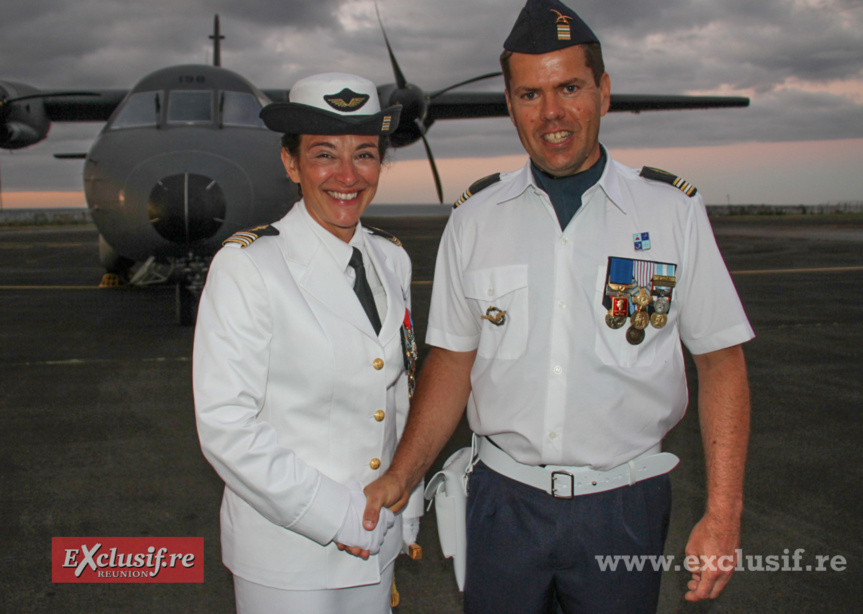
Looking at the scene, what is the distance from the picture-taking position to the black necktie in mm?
2047

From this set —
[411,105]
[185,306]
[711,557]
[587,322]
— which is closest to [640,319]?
[587,322]

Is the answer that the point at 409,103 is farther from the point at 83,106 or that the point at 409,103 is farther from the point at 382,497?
the point at 382,497

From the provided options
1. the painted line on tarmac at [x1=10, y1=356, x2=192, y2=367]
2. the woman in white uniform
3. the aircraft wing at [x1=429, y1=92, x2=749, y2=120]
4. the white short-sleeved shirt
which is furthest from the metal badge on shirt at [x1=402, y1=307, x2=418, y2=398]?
the aircraft wing at [x1=429, y1=92, x2=749, y2=120]

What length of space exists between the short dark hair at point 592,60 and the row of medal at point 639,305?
0.63 meters

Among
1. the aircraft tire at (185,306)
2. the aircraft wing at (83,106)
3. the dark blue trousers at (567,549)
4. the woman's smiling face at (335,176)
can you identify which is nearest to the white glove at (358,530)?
the dark blue trousers at (567,549)

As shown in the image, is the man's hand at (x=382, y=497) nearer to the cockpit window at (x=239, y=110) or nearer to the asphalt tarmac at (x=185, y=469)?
the asphalt tarmac at (x=185, y=469)

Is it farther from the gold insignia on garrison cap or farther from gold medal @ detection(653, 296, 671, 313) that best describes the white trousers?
the gold insignia on garrison cap

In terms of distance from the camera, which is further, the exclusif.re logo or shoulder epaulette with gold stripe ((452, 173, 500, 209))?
the exclusif.re logo

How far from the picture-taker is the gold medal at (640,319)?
76.7 inches

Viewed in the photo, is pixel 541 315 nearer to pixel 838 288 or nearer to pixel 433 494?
pixel 433 494

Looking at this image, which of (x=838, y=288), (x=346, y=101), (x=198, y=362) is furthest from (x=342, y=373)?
(x=838, y=288)

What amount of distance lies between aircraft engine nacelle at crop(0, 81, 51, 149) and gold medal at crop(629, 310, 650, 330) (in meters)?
13.7

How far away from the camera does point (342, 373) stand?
188cm

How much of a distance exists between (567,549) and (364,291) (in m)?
0.99
